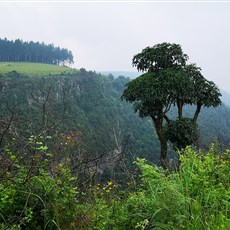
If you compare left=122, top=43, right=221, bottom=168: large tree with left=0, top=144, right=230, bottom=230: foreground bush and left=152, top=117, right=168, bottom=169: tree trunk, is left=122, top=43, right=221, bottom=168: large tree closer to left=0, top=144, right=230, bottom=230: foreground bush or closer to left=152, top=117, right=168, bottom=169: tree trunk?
left=152, top=117, right=168, bottom=169: tree trunk

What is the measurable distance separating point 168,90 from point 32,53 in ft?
389

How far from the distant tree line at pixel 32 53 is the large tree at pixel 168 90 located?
113 meters

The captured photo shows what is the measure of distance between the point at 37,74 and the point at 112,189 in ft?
319

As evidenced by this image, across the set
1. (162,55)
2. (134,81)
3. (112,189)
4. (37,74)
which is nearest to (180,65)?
(162,55)

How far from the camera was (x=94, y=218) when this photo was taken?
3.53 meters

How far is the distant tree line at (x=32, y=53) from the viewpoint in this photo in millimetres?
121750

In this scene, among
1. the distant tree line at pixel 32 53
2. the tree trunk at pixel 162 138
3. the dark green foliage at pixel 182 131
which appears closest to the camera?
the dark green foliage at pixel 182 131

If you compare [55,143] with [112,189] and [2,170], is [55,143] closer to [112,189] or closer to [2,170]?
[112,189]

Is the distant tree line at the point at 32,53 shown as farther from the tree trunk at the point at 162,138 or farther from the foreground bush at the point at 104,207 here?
the foreground bush at the point at 104,207

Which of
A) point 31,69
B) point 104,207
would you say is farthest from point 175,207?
point 31,69

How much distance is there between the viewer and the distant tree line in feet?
399

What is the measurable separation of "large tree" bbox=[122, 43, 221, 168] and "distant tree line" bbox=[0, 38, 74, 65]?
11292cm

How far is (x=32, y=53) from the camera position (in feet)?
418

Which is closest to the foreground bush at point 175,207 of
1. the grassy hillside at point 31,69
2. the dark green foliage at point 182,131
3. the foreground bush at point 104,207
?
the foreground bush at point 104,207
